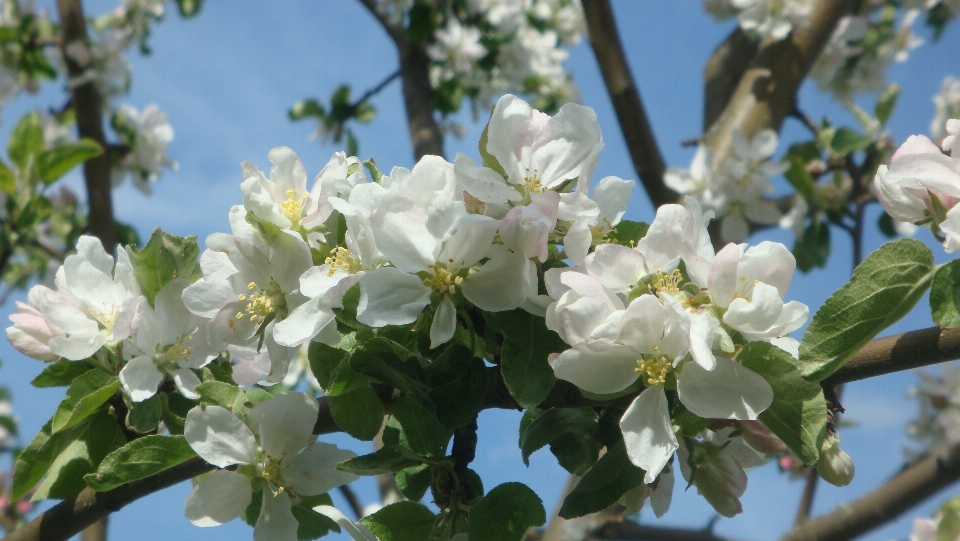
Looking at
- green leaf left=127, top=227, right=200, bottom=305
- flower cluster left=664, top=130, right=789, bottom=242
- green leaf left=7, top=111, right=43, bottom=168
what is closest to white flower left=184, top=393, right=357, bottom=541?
green leaf left=127, top=227, right=200, bottom=305

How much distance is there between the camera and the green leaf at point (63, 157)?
1.99 metres

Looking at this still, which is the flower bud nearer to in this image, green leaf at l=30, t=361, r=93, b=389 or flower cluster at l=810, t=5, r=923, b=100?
green leaf at l=30, t=361, r=93, b=389

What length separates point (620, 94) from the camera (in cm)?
278

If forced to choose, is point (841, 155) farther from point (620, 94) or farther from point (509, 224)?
point (509, 224)

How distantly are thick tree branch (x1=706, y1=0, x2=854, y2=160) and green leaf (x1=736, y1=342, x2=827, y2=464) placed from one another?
7.36ft

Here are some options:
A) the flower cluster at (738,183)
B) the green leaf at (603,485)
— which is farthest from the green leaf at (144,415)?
the flower cluster at (738,183)

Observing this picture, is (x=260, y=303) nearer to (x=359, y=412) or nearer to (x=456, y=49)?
(x=359, y=412)

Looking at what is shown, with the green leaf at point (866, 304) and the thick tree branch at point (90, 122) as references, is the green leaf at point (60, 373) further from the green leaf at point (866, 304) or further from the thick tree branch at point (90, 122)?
the thick tree branch at point (90, 122)

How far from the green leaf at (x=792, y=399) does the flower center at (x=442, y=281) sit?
0.28m

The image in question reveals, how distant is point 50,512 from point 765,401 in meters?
0.91

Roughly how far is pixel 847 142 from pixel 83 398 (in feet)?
8.74

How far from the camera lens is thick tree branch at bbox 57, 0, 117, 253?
3.16 m

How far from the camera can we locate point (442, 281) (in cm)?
81

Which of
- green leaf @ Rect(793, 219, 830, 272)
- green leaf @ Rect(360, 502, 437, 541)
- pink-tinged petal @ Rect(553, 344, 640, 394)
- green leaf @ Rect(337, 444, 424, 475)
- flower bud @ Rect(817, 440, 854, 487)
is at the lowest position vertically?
green leaf @ Rect(793, 219, 830, 272)
